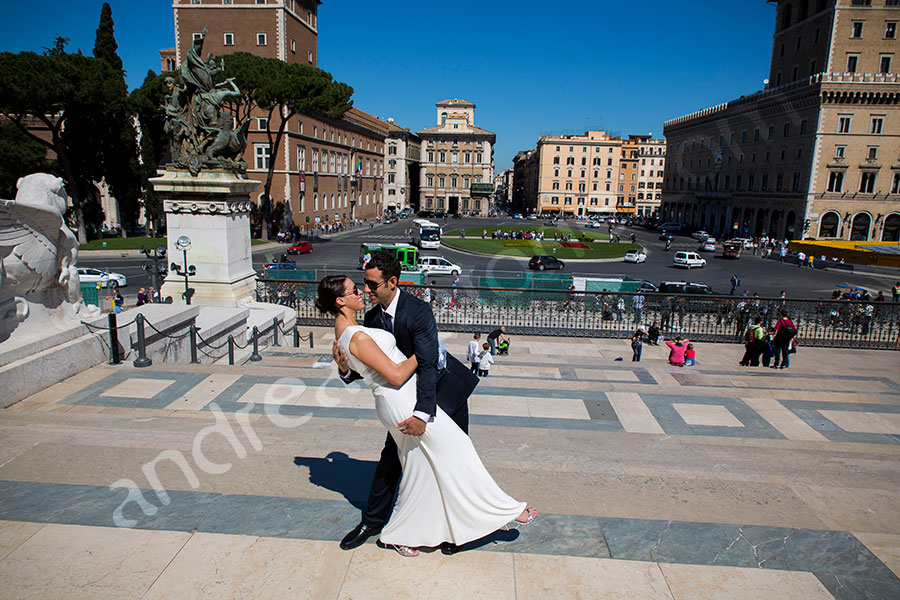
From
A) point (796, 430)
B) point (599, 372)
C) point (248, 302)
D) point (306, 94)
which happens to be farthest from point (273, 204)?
point (796, 430)

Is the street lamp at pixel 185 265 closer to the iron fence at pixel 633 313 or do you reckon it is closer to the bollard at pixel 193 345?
the bollard at pixel 193 345

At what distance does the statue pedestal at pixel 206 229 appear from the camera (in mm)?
13141

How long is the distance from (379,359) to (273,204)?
4962cm

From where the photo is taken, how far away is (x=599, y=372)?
405 inches

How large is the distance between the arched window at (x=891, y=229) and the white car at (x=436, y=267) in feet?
148

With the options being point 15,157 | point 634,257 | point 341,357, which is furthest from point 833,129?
point 15,157

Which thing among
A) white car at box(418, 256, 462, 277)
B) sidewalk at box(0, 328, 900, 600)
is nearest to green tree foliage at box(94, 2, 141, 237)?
white car at box(418, 256, 462, 277)

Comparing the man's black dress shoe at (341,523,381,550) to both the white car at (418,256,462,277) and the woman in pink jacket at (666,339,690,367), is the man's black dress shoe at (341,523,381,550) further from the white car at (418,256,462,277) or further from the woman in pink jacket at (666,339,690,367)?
the white car at (418,256,462,277)

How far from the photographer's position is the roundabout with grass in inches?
1660

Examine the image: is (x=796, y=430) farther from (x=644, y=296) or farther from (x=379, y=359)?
(x=644, y=296)

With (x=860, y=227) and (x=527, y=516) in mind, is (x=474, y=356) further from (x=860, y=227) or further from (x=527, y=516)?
(x=860, y=227)

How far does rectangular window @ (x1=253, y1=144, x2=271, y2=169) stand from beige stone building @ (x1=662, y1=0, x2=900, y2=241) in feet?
163

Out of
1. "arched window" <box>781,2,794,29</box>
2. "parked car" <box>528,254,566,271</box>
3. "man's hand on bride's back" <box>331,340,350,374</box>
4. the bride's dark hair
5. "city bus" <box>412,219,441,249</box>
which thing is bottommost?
"parked car" <box>528,254,566,271</box>

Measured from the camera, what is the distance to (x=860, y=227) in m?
53.0
